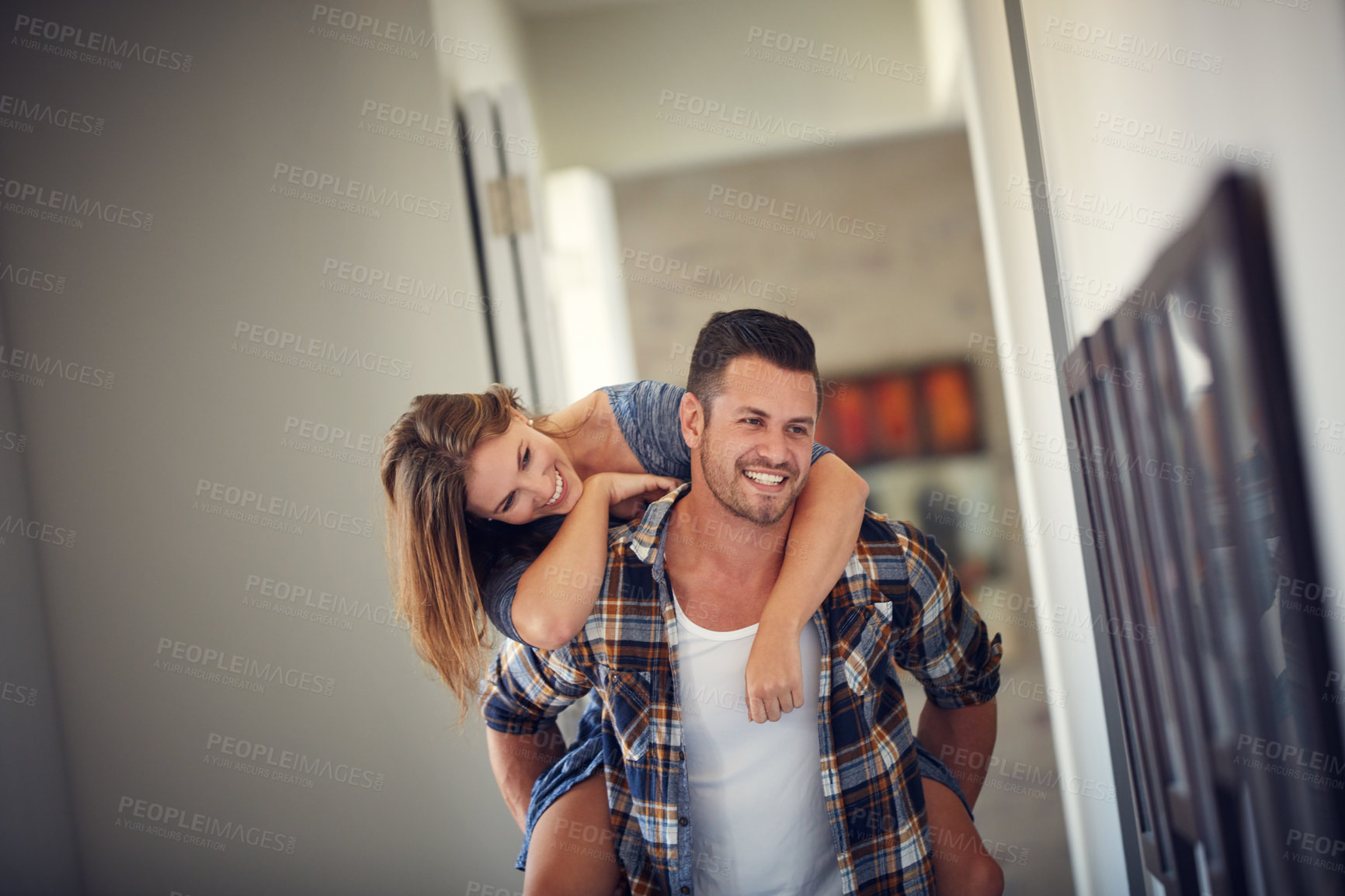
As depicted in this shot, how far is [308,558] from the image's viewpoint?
1854 millimetres

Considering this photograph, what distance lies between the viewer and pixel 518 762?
158 cm

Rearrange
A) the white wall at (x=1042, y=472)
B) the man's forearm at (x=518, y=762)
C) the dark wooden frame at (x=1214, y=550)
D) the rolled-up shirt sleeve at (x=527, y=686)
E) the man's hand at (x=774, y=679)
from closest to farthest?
the dark wooden frame at (x=1214, y=550) < the man's hand at (x=774, y=679) < the rolled-up shirt sleeve at (x=527, y=686) < the man's forearm at (x=518, y=762) < the white wall at (x=1042, y=472)

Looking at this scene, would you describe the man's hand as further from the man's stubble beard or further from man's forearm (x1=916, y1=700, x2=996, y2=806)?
man's forearm (x1=916, y1=700, x2=996, y2=806)

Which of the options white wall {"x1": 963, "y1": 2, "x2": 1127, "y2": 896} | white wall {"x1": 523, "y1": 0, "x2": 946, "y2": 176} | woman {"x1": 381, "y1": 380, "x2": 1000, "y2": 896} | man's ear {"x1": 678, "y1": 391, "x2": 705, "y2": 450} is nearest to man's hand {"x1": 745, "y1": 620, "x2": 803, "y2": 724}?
woman {"x1": 381, "y1": 380, "x2": 1000, "y2": 896}

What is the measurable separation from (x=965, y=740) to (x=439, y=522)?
0.92 meters

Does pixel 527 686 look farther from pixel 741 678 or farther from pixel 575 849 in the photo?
pixel 741 678

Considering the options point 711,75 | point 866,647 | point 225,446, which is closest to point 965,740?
point 866,647

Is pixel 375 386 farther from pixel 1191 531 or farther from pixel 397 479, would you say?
pixel 1191 531

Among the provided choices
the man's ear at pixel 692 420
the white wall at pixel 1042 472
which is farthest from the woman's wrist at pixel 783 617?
the white wall at pixel 1042 472

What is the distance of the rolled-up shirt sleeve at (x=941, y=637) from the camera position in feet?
4.76

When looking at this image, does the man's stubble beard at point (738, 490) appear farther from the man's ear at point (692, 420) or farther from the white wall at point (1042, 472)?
the white wall at point (1042, 472)

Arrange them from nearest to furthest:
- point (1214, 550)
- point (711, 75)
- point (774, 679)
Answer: point (1214, 550), point (774, 679), point (711, 75)

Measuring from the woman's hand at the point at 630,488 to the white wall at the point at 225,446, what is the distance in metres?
0.64

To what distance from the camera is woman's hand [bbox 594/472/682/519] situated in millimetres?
1453
